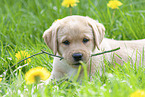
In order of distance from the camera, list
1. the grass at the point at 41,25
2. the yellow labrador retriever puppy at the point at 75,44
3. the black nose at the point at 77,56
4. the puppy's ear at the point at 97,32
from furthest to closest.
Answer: the grass at the point at 41,25, the puppy's ear at the point at 97,32, the yellow labrador retriever puppy at the point at 75,44, the black nose at the point at 77,56

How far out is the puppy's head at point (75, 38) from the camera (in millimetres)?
3619

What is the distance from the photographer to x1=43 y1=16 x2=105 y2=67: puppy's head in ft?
11.9

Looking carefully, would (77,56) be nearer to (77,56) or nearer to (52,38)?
(77,56)

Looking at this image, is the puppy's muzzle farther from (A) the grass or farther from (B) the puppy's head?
(A) the grass

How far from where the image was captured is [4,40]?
5.43m

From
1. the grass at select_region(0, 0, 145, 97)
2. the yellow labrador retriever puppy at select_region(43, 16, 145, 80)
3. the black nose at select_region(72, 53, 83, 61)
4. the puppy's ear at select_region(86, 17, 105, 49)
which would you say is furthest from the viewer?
the grass at select_region(0, 0, 145, 97)

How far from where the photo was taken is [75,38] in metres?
3.71

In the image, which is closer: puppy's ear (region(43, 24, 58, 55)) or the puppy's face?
the puppy's face

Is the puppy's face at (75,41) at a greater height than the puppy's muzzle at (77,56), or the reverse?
the puppy's face at (75,41)

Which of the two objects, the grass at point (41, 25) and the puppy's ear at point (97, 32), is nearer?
the puppy's ear at point (97, 32)

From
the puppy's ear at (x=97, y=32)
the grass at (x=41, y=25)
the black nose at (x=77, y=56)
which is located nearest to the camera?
the black nose at (x=77, y=56)

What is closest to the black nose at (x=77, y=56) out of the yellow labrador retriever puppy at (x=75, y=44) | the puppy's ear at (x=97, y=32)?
the yellow labrador retriever puppy at (x=75, y=44)

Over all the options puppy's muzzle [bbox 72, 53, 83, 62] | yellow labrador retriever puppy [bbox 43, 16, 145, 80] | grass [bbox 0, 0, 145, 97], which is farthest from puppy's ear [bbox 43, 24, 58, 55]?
grass [bbox 0, 0, 145, 97]

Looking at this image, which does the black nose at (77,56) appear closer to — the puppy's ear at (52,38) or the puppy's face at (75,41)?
the puppy's face at (75,41)
